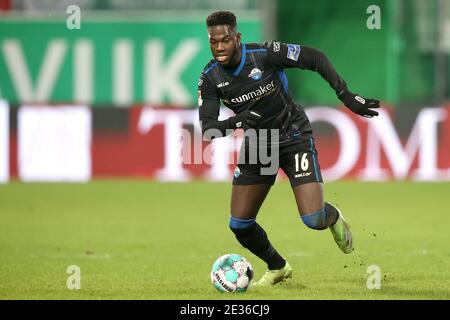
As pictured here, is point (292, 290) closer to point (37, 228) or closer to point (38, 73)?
point (37, 228)

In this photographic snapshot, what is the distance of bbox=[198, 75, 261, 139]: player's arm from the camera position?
25.6 ft

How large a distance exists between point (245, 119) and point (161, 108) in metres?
10.5

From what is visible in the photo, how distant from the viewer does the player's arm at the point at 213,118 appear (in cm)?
780

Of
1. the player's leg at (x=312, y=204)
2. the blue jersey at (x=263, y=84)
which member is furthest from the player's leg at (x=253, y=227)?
the blue jersey at (x=263, y=84)

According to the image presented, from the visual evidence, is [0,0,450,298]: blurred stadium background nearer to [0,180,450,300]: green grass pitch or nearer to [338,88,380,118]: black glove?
[0,180,450,300]: green grass pitch

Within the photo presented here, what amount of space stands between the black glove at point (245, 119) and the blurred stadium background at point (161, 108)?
2.91m

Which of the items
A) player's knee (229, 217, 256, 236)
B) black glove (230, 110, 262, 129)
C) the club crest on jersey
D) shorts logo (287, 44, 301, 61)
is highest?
shorts logo (287, 44, 301, 61)

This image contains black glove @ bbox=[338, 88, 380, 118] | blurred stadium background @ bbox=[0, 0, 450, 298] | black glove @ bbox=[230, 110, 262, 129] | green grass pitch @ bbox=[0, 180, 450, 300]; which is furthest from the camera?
blurred stadium background @ bbox=[0, 0, 450, 298]

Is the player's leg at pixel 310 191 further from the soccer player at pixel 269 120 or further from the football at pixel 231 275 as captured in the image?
the football at pixel 231 275

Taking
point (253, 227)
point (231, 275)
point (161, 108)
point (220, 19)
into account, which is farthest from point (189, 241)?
point (161, 108)

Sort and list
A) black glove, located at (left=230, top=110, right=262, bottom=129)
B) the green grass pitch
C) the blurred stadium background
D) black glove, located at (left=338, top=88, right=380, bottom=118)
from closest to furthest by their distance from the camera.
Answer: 1. black glove, located at (left=230, top=110, right=262, bottom=129)
2. black glove, located at (left=338, top=88, right=380, bottom=118)
3. the green grass pitch
4. the blurred stadium background

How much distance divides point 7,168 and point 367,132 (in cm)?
623

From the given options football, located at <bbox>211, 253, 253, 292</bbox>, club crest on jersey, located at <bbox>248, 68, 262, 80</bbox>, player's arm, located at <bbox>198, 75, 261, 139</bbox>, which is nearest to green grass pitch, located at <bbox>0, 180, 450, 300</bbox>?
football, located at <bbox>211, 253, 253, 292</bbox>

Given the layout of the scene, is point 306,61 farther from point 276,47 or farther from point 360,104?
point 360,104
